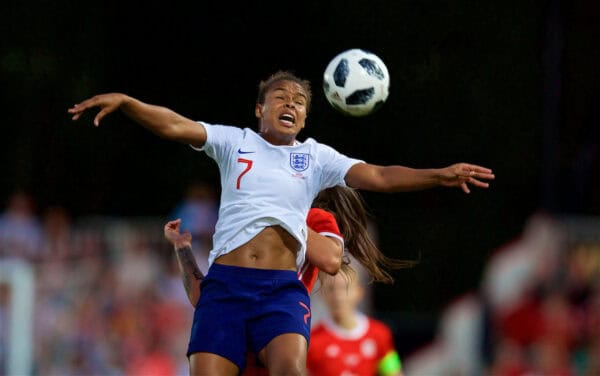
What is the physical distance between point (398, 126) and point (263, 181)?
1040cm

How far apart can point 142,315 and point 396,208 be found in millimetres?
4958

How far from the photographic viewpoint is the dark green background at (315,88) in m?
15.8

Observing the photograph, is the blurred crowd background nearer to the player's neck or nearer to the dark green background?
the dark green background

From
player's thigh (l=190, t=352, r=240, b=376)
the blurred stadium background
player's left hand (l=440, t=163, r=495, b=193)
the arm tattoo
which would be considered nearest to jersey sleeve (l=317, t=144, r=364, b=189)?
player's left hand (l=440, t=163, r=495, b=193)

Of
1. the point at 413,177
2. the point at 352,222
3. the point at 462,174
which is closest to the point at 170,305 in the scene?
the point at 352,222

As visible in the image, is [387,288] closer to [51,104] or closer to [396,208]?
[396,208]

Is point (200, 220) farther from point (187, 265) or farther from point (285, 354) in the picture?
point (285, 354)

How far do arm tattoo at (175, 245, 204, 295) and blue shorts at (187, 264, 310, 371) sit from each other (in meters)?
0.47

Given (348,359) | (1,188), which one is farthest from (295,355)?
(1,188)

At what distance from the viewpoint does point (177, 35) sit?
56.4 feet

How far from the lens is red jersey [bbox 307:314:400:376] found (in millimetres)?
8305

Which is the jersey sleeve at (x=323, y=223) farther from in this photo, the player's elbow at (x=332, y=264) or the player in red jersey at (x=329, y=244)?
the player's elbow at (x=332, y=264)

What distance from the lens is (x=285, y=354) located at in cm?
582

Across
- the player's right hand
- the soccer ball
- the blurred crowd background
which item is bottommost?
the blurred crowd background
